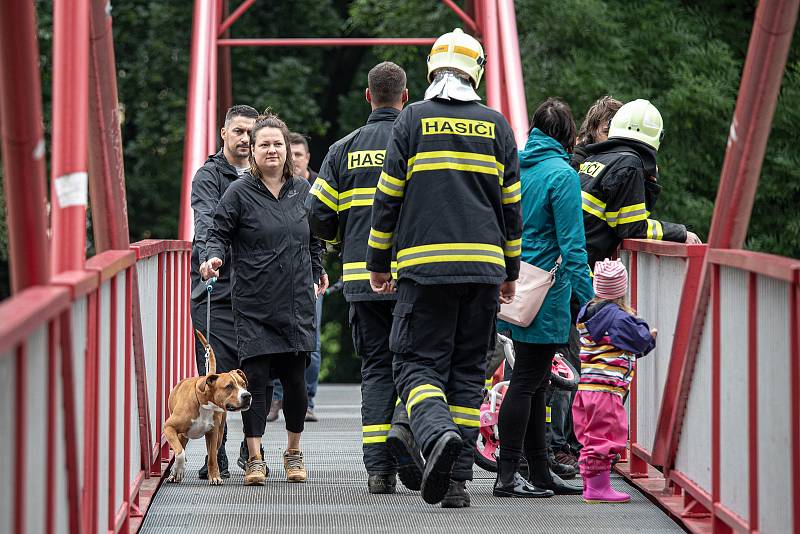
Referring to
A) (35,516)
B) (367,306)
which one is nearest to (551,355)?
(367,306)

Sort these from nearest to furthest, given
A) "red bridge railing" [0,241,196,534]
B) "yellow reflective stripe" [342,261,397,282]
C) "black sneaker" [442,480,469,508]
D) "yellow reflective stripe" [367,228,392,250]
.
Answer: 1. "red bridge railing" [0,241,196,534]
2. "yellow reflective stripe" [367,228,392,250]
3. "black sneaker" [442,480,469,508]
4. "yellow reflective stripe" [342,261,397,282]

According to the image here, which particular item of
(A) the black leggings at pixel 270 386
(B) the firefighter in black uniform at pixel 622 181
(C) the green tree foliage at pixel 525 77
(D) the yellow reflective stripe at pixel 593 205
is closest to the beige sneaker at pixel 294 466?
(A) the black leggings at pixel 270 386

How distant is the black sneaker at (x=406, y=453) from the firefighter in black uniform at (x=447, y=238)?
0.10 m

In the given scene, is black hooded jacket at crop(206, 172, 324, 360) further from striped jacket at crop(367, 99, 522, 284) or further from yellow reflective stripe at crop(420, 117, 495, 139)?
yellow reflective stripe at crop(420, 117, 495, 139)

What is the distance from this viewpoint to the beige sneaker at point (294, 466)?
267 inches

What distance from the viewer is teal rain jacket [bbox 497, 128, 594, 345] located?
6.18 meters

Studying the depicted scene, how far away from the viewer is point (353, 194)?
6.40 meters

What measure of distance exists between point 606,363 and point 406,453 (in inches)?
36.0

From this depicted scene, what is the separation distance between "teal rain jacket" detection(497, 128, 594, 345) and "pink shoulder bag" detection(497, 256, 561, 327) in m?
0.03

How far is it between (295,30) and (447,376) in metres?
17.2

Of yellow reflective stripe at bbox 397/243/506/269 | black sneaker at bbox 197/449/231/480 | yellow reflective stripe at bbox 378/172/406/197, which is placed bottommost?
black sneaker at bbox 197/449/231/480

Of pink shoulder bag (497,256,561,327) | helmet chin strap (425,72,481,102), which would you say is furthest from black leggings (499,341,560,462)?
helmet chin strap (425,72,481,102)

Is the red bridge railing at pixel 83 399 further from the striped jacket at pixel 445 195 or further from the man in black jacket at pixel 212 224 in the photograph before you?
the striped jacket at pixel 445 195

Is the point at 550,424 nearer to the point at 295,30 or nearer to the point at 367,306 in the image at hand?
the point at 367,306
